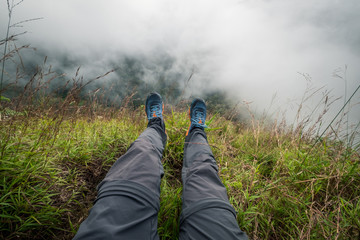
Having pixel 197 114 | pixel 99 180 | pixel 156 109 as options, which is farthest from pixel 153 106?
pixel 99 180

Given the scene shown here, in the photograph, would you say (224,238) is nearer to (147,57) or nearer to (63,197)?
(63,197)

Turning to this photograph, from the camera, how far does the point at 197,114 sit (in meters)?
2.41

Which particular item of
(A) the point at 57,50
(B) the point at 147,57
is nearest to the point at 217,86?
(B) the point at 147,57

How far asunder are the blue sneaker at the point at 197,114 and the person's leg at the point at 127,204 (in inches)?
42.2

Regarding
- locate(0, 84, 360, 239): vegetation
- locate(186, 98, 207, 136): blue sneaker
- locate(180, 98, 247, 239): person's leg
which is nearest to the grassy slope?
locate(0, 84, 360, 239): vegetation

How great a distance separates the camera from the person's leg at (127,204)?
0.74m

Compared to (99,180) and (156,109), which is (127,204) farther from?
(156,109)

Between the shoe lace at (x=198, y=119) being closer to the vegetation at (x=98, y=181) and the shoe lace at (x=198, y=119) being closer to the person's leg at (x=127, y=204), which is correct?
the vegetation at (x=98, y=181)

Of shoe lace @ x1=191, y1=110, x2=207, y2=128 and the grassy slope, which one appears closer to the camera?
the grassy slope

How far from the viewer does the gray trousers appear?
0.77 meters

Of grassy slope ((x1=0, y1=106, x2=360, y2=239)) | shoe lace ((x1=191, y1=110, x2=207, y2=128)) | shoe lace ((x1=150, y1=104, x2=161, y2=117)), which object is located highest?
A: shoe lace ((x1=191, y1=110, x2=207, y2=128))

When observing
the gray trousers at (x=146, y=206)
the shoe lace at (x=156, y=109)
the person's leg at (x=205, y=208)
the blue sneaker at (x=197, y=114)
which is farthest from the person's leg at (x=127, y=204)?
the shoe lace at (x=156, y=109)

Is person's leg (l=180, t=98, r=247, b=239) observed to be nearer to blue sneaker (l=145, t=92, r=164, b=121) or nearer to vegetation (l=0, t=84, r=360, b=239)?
vegetation (l=0, t=84, r=360, b=239)

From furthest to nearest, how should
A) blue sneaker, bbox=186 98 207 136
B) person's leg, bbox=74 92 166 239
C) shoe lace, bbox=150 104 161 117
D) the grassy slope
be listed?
shoe lace, bbox=150 104 161 117 < blue sneaker, bbox=186 98 207 136 < the grassy slope < person's leg, bbox=74 92 166 239
